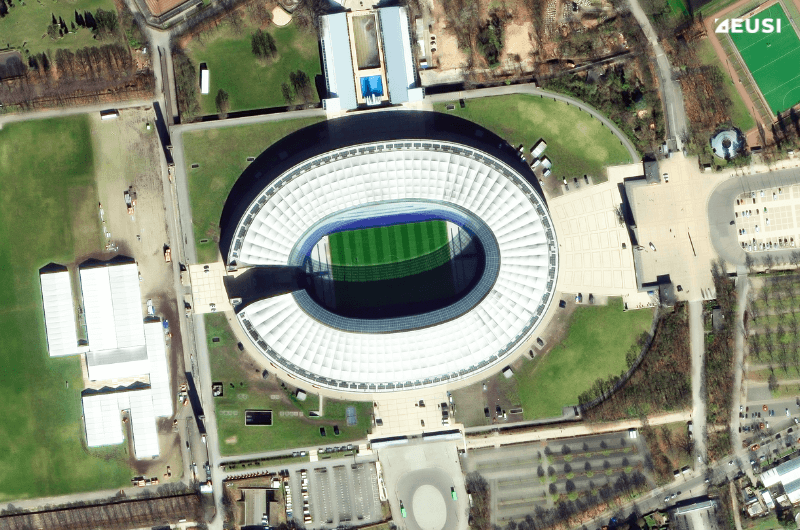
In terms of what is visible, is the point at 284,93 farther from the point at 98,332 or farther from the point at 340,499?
the point at 340,499

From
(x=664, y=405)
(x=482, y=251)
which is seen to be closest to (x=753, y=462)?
(x=664, y=405)

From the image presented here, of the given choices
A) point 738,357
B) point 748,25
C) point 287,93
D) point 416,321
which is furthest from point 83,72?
point 738,357

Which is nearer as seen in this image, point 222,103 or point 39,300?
point 222,103

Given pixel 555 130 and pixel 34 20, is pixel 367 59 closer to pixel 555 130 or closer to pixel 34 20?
pixel 555 130

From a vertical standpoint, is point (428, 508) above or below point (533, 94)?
below

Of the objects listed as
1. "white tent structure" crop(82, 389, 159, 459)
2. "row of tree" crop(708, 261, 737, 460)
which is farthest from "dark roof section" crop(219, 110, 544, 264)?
"row of tree" crop(708, 261, 737, 460)

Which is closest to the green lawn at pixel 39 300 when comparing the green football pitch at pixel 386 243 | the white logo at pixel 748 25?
the green football pitch at pixel 386 243

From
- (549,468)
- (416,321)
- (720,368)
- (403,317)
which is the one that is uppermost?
(403,317)

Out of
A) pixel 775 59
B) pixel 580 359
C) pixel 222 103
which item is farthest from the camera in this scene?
pixel 775 59

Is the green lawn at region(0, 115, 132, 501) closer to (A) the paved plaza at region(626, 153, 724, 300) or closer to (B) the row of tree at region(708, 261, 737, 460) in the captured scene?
(A) the paved plaza at region(626, 153, 724, 300)
